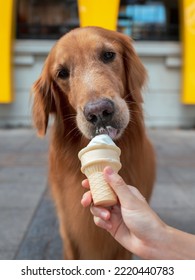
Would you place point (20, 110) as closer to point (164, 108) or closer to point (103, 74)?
point (164, 108)

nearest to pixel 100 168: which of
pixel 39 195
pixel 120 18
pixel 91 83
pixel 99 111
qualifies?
pixel 99 111

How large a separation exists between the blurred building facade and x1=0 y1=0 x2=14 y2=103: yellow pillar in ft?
0.99

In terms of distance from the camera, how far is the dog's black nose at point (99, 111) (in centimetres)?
221

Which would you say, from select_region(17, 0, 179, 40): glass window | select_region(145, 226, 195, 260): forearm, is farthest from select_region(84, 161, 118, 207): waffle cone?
select_region(17, 0, 179, 40): glass window

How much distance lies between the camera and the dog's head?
2.31 metres

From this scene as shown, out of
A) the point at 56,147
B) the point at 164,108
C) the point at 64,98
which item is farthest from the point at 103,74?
the point at 164,108

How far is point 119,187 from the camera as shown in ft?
5.93

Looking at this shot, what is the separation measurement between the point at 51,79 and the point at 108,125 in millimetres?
795

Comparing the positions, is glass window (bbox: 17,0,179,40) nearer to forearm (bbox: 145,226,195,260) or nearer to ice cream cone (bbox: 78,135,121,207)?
ice cream cone (bbox: 78,135,121,207)

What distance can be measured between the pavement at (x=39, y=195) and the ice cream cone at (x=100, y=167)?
169 cm

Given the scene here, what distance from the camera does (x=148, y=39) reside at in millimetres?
8312

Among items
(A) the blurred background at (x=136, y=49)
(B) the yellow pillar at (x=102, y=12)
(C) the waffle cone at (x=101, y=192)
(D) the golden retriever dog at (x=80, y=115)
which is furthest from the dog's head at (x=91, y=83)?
(B) the yellow pillar at (x=102, y=12)

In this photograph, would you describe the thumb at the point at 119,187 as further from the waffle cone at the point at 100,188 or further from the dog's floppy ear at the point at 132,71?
the dog's floppy ear at the point at 132,71
